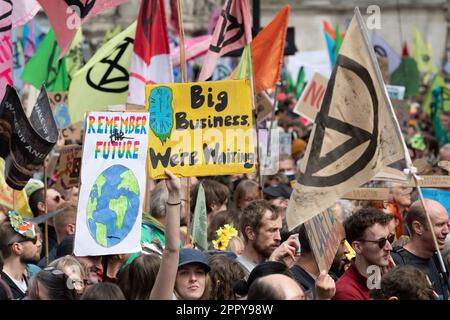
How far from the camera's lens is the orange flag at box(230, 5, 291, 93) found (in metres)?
12.5

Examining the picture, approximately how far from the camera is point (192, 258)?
673 cm

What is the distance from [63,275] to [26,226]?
1.40 metres

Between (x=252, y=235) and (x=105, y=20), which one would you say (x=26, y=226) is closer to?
(x=252, y=235)

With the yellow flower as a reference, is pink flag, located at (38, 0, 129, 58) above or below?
above

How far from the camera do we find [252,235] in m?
8.02

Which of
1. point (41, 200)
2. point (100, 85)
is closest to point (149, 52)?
point (100, 85)

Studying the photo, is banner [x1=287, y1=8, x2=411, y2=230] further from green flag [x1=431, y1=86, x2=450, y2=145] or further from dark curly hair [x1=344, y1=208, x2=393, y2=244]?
green flag [x1=431, y1=86, x2=450, y2=145]

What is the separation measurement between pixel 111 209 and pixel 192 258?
0.63m

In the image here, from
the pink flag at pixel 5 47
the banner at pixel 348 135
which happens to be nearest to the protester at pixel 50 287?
the banner at pixel 348 135

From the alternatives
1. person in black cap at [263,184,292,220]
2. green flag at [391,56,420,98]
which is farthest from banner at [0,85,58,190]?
green flag at [391,56,420,98]

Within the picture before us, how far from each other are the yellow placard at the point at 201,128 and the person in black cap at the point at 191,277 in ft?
2.96

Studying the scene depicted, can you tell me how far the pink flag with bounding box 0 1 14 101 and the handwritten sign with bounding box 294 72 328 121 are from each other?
6301 mm

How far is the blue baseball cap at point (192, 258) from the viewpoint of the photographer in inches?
264

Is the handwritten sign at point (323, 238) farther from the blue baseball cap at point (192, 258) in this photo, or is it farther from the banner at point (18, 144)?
the banner at point (18, 144)
